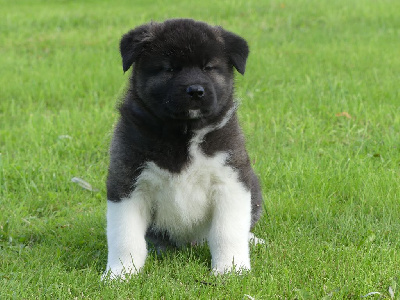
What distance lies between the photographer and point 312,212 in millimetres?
5082

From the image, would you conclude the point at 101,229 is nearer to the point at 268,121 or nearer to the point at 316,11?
the point at 268,121

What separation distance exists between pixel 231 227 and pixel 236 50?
1.21m

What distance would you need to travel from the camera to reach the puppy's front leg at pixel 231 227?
13.6ft

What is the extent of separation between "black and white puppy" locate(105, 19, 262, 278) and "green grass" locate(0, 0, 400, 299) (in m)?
0.28

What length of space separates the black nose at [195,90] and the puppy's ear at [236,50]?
1.62ft

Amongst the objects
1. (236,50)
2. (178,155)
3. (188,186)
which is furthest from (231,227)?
(236,50)

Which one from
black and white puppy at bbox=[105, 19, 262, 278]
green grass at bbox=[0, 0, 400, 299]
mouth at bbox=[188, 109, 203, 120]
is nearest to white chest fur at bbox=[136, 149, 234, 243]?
black and white puppy at bbox=[105, 19, 262, 278]

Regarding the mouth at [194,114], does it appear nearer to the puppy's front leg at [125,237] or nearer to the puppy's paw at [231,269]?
the puppy's front leg at [125,237]

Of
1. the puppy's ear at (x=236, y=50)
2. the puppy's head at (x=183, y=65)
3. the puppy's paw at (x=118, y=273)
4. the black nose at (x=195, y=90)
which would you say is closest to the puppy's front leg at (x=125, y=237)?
the puppy's paw at (x=118, y=273)

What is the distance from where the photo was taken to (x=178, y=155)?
4.16 meters

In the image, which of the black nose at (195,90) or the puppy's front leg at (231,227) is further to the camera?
the puppy's front leg at (231,227)

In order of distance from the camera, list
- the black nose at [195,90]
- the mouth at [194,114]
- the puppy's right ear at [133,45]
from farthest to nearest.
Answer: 1. the puppy's right ear at [133,45]
2. the mouth at [194,114]
3. the black nose at [195,90]

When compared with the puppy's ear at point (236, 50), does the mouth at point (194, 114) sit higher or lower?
lower

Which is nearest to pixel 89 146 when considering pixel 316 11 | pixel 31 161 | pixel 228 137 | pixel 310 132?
pixel 31 161
